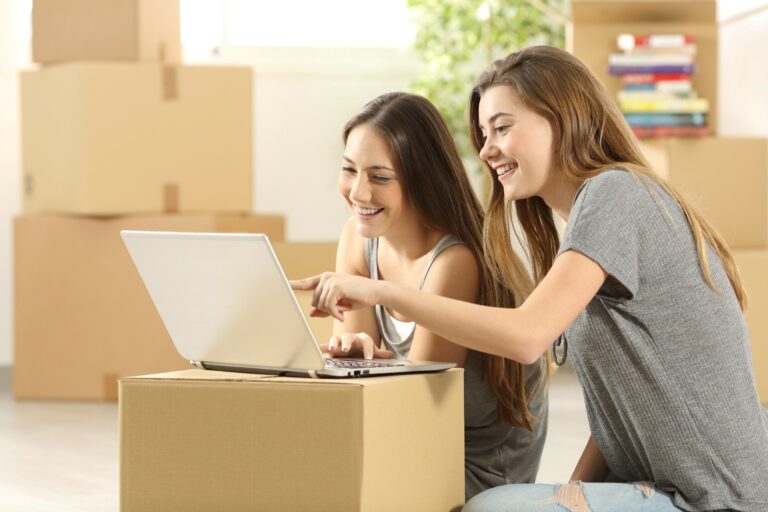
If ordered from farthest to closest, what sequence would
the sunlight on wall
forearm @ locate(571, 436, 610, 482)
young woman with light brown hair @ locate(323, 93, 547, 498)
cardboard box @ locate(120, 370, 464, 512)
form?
the sunlight on wall < young woman with light brown hair @ locate(323, 93, 547, 498) < forearm @ locate(571, 436, 610, 482) < cardboard box @ locate(120, 370, 464, 512)

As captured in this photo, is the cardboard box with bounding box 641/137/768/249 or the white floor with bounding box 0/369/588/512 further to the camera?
the cardboard box with bounding box 641/137/768/249

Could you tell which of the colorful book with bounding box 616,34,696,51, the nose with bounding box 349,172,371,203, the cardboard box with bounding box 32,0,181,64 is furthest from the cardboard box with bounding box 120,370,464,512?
the cardboard box with bounding box 32,0,181,64

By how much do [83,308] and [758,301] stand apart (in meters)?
1.91

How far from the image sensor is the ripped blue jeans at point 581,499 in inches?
53.5

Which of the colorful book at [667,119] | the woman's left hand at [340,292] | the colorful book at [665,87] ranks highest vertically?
the colorful book at [665,87]

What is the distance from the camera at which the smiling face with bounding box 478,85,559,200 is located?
141 centimetres

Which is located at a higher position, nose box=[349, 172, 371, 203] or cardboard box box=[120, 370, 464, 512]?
nose box=[349, 172, 371, 203]

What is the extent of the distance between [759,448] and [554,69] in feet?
1.61

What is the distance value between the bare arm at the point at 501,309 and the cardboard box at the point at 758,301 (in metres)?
2.10

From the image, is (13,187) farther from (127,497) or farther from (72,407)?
(127,497)

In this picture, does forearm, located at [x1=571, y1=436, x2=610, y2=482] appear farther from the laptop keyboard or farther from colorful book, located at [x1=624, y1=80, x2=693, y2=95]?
colorful book, located at [x1=624, y1=80, x2=693, y2=95]

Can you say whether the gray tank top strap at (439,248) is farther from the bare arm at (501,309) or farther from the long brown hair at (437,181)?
the bare arm at (501,309)

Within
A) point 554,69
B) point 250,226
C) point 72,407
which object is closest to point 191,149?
point 250,226

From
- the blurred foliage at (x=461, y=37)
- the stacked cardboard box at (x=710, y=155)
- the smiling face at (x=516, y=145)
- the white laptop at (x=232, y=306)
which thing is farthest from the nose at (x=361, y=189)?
the blurred foliage at (x=461, y=37)
